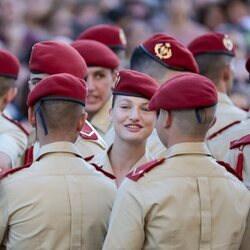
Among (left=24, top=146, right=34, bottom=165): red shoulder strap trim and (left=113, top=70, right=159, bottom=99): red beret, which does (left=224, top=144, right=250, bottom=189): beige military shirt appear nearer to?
(left=113, top=70, right=159, bottom=99): red beret

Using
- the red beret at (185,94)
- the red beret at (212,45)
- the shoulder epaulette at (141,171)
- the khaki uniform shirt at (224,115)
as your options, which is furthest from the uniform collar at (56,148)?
the red beret at (212,45)

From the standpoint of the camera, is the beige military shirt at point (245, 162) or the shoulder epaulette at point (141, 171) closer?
the shoulder epaulette at point (141, 171)

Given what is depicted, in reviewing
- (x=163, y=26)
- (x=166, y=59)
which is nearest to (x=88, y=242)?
(x=166, y=59)

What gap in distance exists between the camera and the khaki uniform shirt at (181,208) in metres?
5.75

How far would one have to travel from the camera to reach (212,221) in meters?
5.86

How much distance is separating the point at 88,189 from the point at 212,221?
0.66m

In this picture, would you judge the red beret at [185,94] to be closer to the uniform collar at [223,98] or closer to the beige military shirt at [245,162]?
the beige military shirt at [245,162]

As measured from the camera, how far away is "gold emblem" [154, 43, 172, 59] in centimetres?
795

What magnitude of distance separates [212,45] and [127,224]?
10.5 feet

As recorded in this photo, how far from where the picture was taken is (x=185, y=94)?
5906mm

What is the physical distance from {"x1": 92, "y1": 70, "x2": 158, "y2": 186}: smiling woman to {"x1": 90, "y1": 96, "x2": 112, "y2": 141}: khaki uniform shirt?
53.5 inches

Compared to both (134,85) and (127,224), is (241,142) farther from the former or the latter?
(127,224)

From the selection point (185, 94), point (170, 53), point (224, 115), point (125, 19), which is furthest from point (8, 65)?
point (125, 19)

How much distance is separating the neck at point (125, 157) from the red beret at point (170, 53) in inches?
43.6
